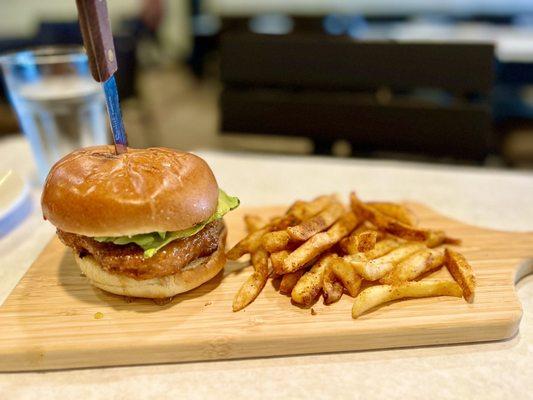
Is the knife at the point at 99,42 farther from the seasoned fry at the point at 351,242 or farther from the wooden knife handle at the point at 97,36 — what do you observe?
the seasoned fry at the point at 351,242

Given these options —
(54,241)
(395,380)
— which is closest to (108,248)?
(54,241)

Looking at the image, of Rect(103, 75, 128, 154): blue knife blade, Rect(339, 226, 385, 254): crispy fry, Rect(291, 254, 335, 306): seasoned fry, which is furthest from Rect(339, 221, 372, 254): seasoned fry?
Rect(103, 75, 128, 154): blue knife blade

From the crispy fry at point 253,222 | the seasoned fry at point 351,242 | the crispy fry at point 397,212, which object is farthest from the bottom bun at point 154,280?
the crispy fry at point 397,212

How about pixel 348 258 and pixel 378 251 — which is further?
pixel 378 251

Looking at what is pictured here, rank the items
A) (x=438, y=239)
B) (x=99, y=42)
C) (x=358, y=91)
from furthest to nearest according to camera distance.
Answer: (x=358, y=91) → (x=438, y=239) → (x=99, y=42)

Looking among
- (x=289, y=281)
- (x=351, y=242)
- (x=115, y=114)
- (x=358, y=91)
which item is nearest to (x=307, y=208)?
(x=351, y=242)

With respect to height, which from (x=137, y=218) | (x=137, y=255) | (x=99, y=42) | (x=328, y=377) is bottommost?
(x=328, y=377)

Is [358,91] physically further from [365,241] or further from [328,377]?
[328,377]
